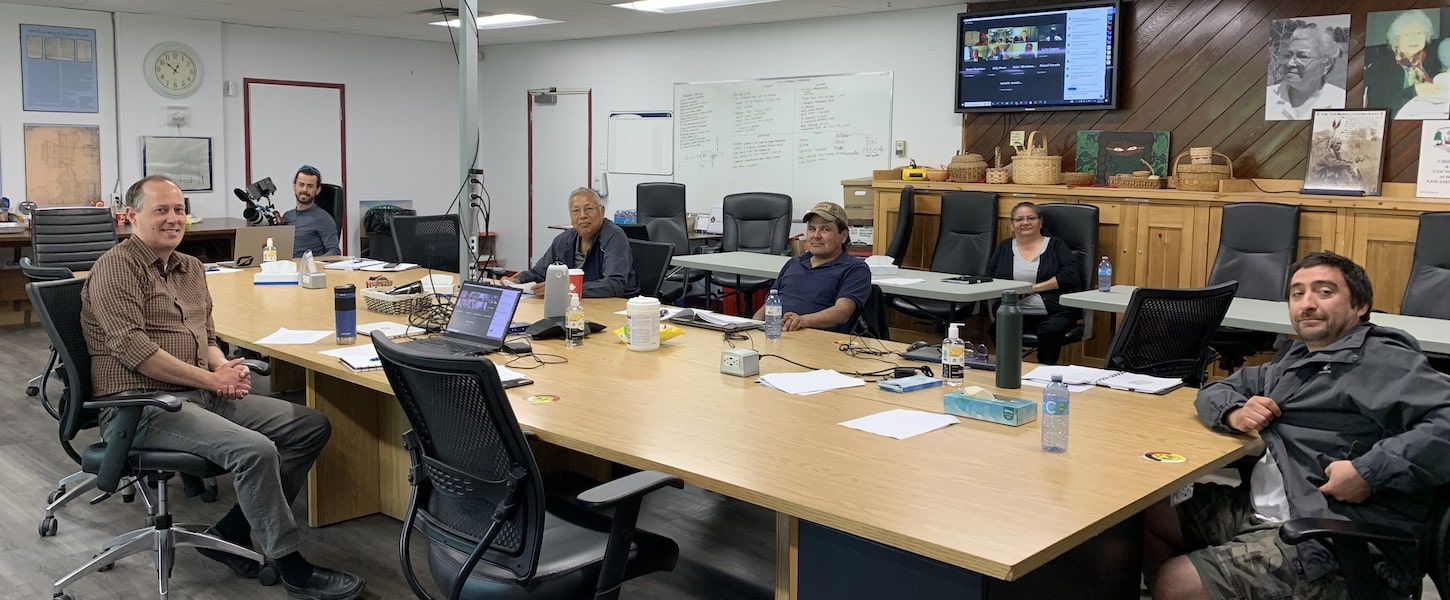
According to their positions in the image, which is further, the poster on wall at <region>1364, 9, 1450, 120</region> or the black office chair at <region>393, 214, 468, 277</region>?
the black office chair at <region>393, 214, 468, 277</region>

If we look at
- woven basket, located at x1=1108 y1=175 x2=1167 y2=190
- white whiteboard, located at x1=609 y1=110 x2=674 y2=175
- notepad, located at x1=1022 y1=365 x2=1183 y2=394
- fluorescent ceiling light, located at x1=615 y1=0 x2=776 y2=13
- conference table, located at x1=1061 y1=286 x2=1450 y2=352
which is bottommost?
notepad, located at x1=1022 y1=365 x2=1183 y2=394

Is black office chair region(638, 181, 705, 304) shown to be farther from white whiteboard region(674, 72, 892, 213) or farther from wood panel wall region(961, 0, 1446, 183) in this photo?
wood panel wall region(961, 0, 1446, 183)

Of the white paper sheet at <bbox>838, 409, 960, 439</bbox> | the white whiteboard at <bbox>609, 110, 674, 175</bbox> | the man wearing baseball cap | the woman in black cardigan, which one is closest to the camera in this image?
the white paper sheet at <bbox>838, 409, 960, 439</bbox>

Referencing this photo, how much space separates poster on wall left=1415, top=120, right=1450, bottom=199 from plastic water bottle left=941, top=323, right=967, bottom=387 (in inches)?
155

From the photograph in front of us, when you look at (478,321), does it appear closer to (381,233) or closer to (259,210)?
(381,233)

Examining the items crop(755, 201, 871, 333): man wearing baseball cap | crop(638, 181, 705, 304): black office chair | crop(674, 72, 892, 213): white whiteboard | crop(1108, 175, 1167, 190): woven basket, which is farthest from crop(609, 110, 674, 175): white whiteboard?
crop(755, 201, 871, 333): man wearing baseball cap

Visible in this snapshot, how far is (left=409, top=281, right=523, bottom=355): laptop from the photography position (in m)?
3.87

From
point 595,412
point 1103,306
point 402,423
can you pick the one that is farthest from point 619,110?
point 595,412

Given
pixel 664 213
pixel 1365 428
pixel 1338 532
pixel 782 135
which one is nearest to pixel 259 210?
pixel 664 213

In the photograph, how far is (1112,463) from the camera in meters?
2.56

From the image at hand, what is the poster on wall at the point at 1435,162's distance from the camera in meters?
5.94

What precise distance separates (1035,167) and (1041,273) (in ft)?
3.40

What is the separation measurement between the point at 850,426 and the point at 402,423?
187cm

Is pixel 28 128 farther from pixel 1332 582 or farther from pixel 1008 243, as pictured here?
pixel 1332 582
